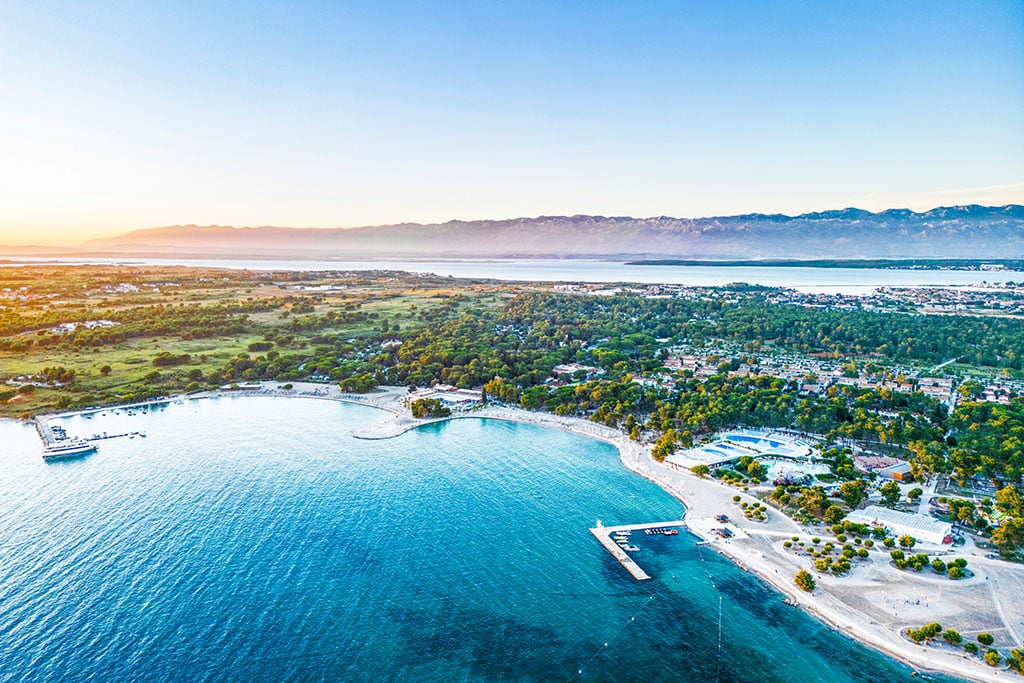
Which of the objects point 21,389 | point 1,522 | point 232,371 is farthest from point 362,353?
point 1,522

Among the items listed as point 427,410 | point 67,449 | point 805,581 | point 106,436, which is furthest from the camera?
point 427,410

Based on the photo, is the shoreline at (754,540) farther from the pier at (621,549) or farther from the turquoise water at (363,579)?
the pier at (621,549)

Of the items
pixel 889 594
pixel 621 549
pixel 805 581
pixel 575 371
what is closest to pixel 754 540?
pixel 805 581

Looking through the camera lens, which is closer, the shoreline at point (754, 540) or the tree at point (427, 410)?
the shoreline at point (754, 540)

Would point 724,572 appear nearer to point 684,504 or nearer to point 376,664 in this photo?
point 684,504

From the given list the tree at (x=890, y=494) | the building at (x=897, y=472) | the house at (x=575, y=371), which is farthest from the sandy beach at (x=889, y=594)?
the house at (x=575, y=371)

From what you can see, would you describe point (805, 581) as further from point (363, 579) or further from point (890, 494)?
point (363, 579)
